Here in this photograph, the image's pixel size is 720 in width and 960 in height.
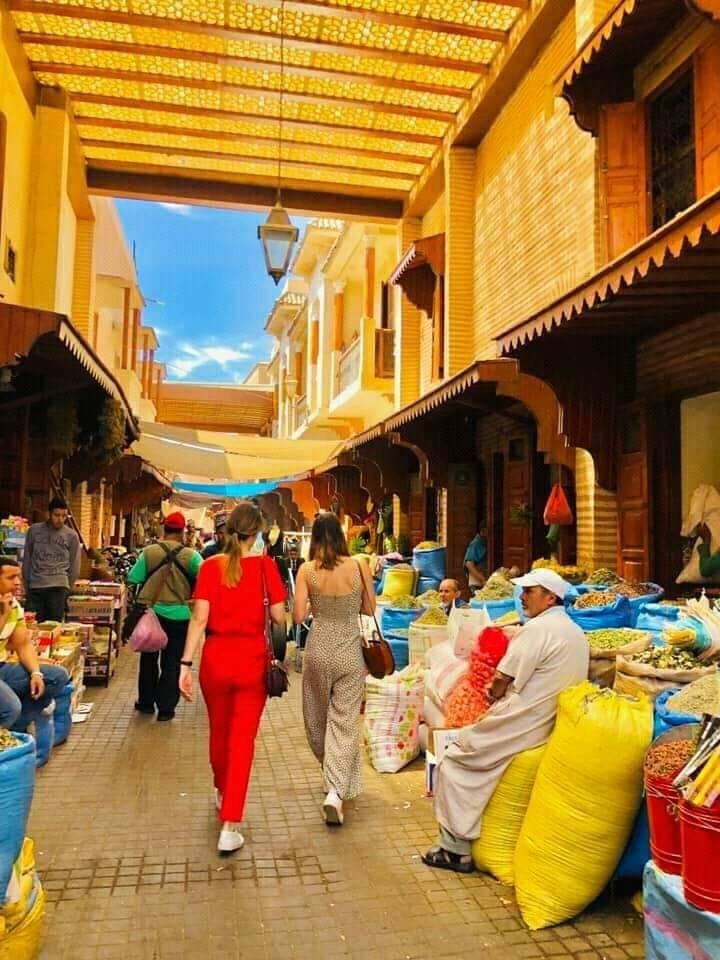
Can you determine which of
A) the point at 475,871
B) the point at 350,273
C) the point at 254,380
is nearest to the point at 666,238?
the point at 475,871

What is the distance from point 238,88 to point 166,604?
7.70 meters

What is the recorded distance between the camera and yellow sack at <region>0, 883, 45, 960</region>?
282 cm

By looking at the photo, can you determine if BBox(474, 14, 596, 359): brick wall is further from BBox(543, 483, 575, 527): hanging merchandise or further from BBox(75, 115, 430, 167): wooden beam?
BBox(543, 483, 575, 527): hanging merchandise

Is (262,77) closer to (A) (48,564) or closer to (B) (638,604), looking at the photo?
(A) (48,564)

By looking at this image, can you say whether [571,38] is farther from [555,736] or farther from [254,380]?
[254,380]

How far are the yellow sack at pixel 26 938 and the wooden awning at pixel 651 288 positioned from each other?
13.0 feet

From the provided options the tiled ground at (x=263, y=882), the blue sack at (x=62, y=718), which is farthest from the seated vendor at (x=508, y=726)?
the blue sack at (x=62, y=718)

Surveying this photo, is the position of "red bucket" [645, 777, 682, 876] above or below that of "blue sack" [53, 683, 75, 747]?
above

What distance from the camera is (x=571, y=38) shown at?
8492mm

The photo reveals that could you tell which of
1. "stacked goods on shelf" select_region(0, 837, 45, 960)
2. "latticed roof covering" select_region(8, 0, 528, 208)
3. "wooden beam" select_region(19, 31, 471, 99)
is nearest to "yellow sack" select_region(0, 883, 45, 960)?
"stacked goods on shelf" select_region(0, 837, 45, 960)

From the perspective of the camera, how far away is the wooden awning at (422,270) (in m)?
12.4

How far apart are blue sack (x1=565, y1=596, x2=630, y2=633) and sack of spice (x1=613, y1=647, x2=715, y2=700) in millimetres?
1287

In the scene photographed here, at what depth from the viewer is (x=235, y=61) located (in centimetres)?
1035

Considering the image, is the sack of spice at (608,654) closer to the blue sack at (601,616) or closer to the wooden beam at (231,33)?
the blue sack at (601,616)
